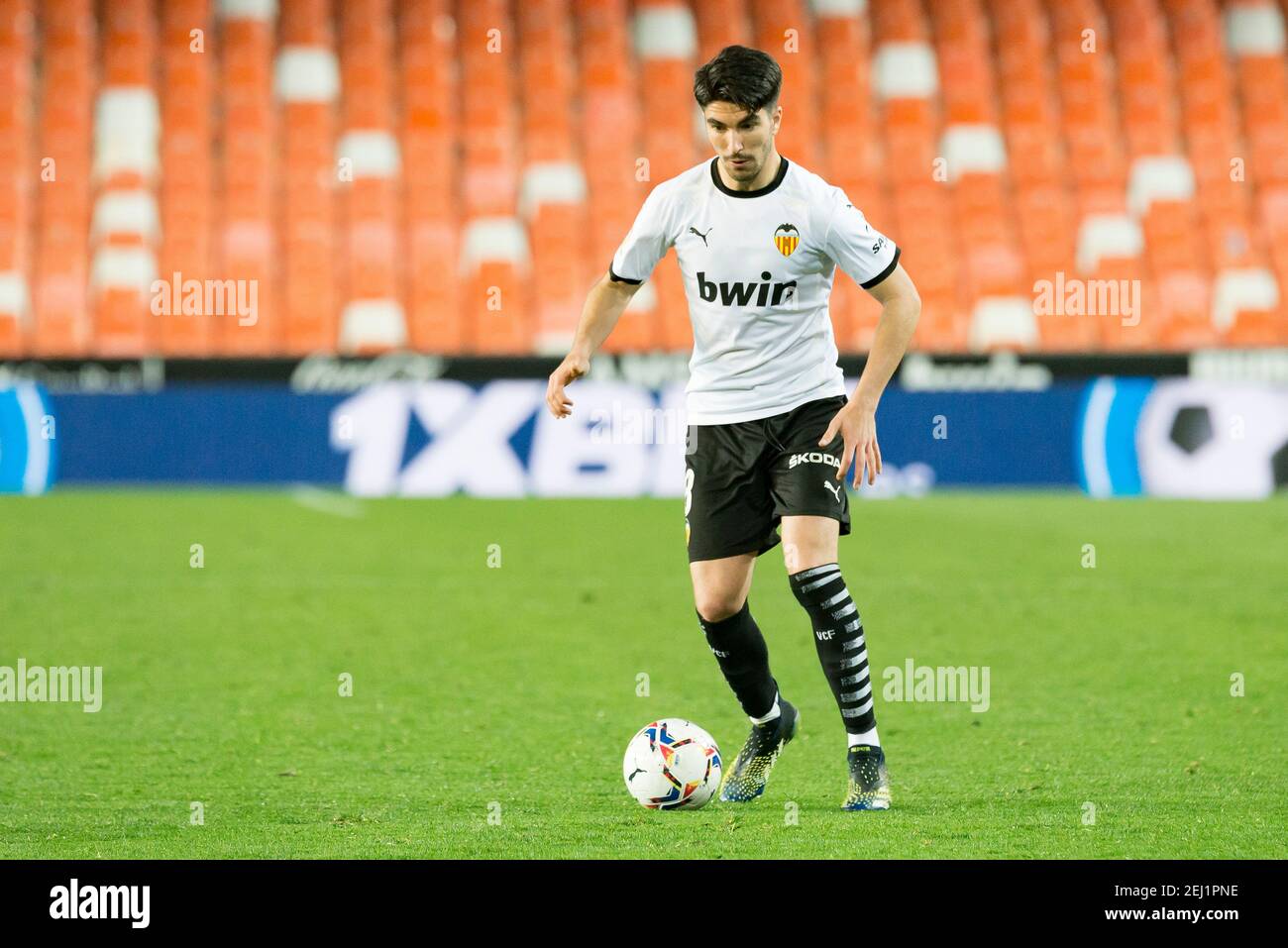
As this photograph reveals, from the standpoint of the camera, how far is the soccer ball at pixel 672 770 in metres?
4.76

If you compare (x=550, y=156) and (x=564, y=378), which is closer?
(x=564, y=378)

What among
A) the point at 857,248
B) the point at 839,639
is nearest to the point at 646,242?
the point at 857,248

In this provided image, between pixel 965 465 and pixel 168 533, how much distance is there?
5648mm

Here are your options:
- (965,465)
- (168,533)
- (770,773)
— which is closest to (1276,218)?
(965,465)

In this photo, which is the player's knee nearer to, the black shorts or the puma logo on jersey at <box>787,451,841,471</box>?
the black shorts

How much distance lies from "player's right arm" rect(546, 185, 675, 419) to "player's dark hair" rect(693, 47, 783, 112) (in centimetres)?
38

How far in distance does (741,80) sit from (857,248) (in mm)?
531

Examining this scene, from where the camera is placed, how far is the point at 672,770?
15.6 ft

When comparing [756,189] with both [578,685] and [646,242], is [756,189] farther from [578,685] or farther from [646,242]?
[578,685]

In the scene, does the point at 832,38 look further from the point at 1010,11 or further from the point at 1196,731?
the point at 1196,731

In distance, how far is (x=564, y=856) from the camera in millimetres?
4223

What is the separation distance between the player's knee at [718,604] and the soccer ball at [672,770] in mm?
313
